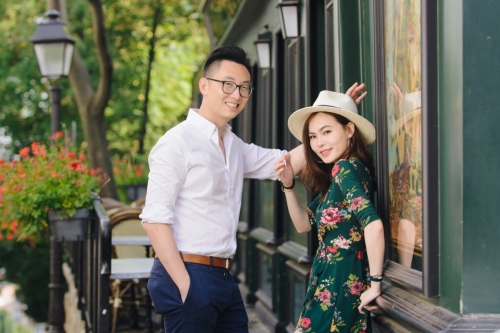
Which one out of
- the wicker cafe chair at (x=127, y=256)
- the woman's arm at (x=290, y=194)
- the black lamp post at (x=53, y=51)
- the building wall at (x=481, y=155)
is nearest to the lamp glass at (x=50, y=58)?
the black lamp post at (x=53, y=51)

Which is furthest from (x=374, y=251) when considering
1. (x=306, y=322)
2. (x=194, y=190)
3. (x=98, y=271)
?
(x=98, y=271)

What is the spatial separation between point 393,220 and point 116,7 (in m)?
20.7

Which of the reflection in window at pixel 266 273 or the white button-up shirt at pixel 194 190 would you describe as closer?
the white button-up shirt at pixel 194 190

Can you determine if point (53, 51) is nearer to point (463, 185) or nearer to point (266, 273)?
point (266, 273)

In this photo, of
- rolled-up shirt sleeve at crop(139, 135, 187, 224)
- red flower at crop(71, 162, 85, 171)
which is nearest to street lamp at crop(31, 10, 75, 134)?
red flower at crop(71, 162, 85, 171)

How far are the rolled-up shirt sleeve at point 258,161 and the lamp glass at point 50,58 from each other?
605 cm

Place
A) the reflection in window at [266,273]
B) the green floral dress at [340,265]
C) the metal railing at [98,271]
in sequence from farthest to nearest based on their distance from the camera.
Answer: the reflection in window at [266,273], the metal railing at [98,271], the green floral dress at [340,265]

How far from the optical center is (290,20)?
6.38 metres

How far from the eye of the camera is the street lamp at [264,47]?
8078mm

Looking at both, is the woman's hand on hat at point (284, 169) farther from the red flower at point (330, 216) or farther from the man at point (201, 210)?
the red flower at point (330, 216)

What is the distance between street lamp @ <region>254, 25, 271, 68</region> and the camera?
26.5 feet

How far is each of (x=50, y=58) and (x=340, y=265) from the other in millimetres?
7070

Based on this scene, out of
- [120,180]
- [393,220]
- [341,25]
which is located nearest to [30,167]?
→ [341,25]

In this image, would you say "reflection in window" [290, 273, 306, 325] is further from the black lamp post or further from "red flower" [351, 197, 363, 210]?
the black lamp post
